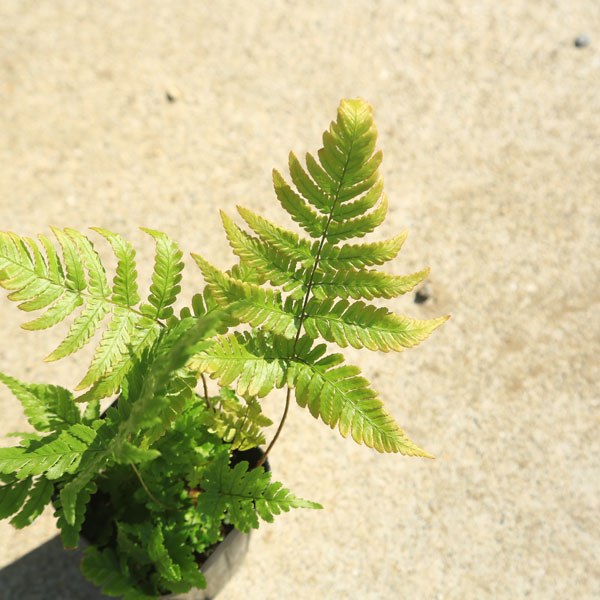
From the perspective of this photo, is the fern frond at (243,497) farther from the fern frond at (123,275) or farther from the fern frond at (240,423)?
the fern frond at (123,275)

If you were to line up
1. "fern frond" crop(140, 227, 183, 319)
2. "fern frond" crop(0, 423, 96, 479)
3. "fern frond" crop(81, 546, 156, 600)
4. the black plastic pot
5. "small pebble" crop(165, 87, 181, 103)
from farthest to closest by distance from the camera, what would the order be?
"small pebble" crop(165, 87, 181, 103) → the black plastic pot → "fern frond" crop(81, 546, 156, 600) → "fern frond" crop(140, 227, 183, 319) → "fern frond" crop(0, 423, 96, 479)

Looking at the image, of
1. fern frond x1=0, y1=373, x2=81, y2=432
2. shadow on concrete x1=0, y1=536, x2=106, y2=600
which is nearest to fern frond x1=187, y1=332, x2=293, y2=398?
fern frond x1=0, y1=373, x2=81, y2=432

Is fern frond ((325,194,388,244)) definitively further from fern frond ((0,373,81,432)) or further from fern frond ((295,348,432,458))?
fern frond ((0,373,81,432))

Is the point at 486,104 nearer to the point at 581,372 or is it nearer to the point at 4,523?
the point at 581,372

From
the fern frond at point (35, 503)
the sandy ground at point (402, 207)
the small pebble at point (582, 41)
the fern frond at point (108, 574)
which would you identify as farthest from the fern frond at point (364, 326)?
the small pebble at point (582, 41)

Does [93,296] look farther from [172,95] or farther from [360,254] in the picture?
[172,95]

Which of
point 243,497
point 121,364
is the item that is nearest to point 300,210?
point 121,364
